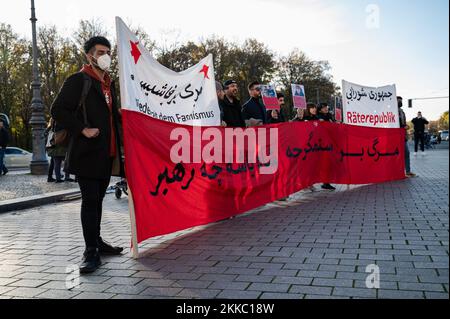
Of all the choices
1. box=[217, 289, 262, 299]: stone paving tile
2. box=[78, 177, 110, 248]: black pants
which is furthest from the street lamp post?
box=[217, 289, 262, 299]: stone paving tile

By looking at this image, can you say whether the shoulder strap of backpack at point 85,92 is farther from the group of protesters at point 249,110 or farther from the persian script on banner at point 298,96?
the persian script on banner at point 298,96

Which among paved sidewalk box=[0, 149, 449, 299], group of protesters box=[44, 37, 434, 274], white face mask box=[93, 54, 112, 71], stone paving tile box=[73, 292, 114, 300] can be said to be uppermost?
white face mask box=[93, 54, 112, 71]

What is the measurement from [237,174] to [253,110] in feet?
7.01

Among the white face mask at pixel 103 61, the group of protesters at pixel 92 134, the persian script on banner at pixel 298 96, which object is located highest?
the persian script on banner at pixel 298 96

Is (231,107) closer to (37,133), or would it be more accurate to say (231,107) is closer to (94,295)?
(94,295)

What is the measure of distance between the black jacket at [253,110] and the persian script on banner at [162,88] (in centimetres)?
187

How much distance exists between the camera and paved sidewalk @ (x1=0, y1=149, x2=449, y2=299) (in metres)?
3.55

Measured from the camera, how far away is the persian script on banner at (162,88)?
4871mm

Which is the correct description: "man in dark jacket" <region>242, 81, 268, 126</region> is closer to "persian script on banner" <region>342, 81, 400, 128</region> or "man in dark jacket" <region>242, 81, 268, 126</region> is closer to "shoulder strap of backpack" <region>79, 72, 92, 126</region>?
"persian script on banner" <region>342, 81, 400, 128</region>

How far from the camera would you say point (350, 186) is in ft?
33.7

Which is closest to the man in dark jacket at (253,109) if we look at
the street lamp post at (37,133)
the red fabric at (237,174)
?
the red fabric at (237,174)

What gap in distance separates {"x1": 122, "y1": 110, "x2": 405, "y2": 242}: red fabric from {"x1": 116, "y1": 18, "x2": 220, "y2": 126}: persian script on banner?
23cm

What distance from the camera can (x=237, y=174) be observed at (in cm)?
703

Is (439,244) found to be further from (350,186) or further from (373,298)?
(350,186)
